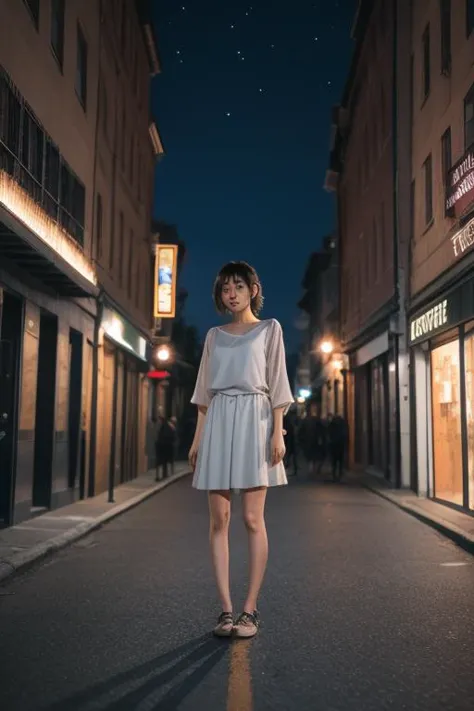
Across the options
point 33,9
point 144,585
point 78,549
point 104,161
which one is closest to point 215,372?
point 144,585

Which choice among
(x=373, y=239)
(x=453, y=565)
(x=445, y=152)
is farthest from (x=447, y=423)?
(x=373, y=239)

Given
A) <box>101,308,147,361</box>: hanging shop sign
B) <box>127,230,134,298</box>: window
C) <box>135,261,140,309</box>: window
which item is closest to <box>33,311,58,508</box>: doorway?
<box>101,308,147,361</box>: hanging shop sign

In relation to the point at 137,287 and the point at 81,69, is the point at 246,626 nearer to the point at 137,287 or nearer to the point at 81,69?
the point at 81,69

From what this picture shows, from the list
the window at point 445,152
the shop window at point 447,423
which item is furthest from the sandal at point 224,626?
the window at point 445,152

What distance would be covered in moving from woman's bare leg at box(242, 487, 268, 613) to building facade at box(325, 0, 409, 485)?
12948 mm

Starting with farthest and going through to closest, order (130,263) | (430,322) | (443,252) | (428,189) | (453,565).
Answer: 1. (130,263)
2. (428,189)
3. (430,322)
4. (443,252)
5. (453,565)

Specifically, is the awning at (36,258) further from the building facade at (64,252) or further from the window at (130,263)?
the window at (130,263)

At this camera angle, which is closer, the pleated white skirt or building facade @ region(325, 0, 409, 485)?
the pleated white skirt

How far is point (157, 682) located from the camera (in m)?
3.96

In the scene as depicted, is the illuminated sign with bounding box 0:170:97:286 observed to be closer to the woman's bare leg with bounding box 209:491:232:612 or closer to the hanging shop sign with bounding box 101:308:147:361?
the hanging shop sign with bounding box 101:308:147:361

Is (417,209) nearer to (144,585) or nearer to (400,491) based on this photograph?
(400,491)

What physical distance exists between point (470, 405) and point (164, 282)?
1573 cm

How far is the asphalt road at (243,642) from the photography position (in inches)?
150

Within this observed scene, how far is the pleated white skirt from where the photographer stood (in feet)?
15.7
